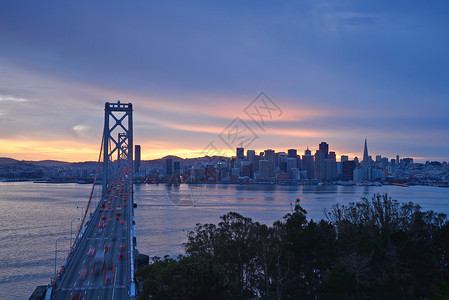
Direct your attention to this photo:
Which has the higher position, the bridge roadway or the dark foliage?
the dark foliage

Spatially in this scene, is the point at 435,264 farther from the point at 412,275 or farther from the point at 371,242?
the point at 371,242

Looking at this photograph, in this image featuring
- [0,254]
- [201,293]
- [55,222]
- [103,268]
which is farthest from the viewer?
[55,222]

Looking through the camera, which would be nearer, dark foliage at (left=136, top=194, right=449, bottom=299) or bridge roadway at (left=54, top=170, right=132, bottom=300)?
dark foliage at (left=136, top=194, right=449, bottom=299)

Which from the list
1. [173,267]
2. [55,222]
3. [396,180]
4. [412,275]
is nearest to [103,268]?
[173,267]

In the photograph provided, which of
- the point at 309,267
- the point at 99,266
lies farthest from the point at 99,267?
the point at 309,267

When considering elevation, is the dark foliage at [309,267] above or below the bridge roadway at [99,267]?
above

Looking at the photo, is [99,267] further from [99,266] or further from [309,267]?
[309,267]
